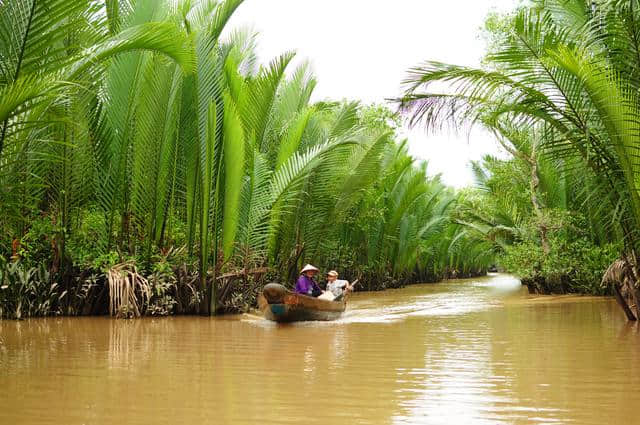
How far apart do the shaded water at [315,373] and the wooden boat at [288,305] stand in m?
0.31

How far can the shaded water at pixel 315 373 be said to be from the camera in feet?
13.5

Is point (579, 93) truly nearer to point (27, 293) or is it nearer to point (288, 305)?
point (288, 305)

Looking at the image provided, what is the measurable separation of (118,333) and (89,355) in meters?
1.94

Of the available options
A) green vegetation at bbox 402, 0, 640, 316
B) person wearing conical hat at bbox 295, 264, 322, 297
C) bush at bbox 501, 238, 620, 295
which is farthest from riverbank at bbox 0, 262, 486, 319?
bush at bbox 501, 238, 620, 295

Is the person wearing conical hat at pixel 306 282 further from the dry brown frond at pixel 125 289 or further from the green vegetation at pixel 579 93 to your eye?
the green vegetation at pixel 579 93

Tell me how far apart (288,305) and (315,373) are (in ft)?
14.9

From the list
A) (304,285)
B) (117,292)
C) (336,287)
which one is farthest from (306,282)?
(117,292)

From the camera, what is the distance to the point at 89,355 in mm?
6578

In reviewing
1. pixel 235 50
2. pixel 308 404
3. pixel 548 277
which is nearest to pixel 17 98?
pixel 308 404

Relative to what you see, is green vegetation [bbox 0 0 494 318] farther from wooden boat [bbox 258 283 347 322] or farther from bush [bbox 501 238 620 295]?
bush [bbox 501 238 620 295]

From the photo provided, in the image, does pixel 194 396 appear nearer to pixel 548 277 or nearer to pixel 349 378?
pixel 349 378

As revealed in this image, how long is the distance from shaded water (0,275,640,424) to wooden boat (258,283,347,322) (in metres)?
0.31

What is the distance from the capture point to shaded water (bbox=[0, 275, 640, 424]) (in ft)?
13.5

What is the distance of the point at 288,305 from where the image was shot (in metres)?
10.1
